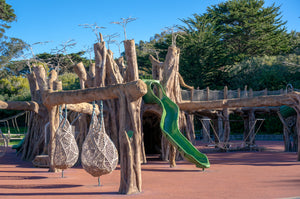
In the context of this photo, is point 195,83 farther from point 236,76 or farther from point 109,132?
point 109,132

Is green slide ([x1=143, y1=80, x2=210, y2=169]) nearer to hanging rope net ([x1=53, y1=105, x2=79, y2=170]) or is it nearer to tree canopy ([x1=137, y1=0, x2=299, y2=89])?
hanging rope net ([x1=53, y1=105, x2=79, y2=170])

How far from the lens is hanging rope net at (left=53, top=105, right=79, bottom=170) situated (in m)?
9.78

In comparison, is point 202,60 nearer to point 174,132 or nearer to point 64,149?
point 174,132

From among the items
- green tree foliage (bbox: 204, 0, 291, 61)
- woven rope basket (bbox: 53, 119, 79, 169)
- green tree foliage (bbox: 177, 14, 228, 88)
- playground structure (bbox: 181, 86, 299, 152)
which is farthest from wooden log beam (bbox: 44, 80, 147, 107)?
green tree foliage (bbox: 204, 0, 291, 61)

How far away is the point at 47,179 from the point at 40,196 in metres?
2.76

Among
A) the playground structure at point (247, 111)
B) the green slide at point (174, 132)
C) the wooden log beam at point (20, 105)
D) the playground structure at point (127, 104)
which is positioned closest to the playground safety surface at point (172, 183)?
the green slide at point (174, 132)

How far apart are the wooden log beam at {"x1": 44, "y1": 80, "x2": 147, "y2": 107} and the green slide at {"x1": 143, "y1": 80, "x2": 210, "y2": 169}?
356 centimetres

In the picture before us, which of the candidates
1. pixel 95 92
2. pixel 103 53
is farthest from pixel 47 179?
pixel 103 53

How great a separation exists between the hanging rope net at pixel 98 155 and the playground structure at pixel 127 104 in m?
0.54

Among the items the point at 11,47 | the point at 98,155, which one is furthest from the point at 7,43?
the point at 98,155

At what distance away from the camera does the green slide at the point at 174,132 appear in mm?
11227

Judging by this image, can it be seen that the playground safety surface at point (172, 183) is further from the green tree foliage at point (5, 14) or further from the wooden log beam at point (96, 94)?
the green tree foliage at point (5, 14)

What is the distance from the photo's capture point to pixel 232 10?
1369 inches

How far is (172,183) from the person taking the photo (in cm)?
915
